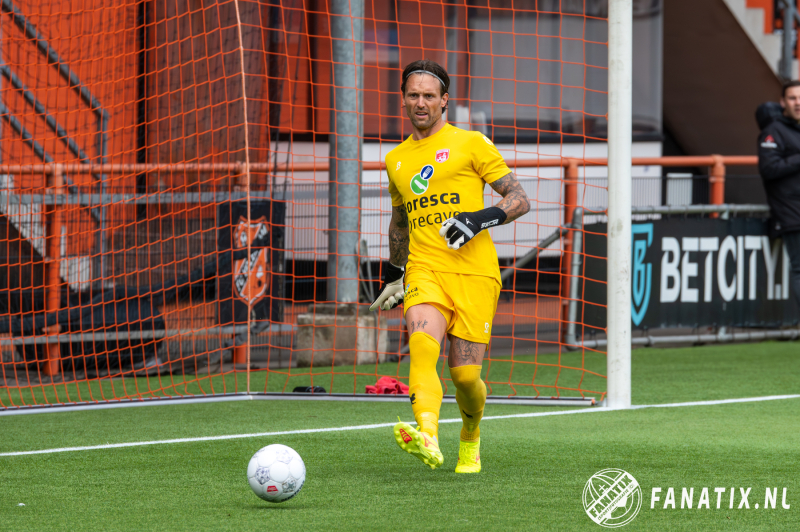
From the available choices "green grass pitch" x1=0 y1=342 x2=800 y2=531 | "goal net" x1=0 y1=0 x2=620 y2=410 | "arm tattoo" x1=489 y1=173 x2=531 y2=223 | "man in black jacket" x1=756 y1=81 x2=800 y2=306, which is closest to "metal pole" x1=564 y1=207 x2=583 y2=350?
"goal net" x1=0 y1=0 x2=620 y2=410

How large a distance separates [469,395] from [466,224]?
823 millimetres

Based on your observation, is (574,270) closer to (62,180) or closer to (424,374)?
(62,180)

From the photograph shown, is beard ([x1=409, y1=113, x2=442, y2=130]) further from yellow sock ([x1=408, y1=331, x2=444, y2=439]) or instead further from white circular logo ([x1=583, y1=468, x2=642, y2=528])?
white circular logo ([x1=583, y1=468, x2=642, y2=528])

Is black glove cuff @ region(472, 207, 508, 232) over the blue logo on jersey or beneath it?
over

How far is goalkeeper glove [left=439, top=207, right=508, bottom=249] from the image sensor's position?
4660 millimetres

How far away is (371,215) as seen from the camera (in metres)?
10.1

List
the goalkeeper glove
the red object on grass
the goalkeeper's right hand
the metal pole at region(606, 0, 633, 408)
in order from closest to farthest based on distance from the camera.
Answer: the goalkeeper glove, the goalkeeper's right hand, the metal pole at region(606, 0, 633, 408), the red object on grass

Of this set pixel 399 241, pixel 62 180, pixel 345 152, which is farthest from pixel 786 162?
pixel 62 180

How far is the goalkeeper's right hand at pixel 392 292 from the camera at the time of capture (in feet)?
17.3

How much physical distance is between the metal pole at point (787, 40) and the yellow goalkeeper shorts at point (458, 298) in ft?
38.1

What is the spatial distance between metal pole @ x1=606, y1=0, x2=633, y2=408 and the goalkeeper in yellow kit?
6.98ft

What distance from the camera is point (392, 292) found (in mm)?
5305

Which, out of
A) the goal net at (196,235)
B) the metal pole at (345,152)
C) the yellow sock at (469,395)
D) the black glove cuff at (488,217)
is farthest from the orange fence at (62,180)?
the black glove cuff at (488,217)

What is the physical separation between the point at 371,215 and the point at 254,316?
156cm
